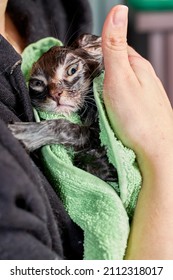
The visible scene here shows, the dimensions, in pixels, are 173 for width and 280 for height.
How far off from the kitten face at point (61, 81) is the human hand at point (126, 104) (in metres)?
0.13

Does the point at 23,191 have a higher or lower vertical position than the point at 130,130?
higher

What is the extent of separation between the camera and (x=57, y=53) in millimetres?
1113

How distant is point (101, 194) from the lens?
890mm

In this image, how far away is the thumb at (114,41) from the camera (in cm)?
97

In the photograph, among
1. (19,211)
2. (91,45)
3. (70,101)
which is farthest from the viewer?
(91,45)

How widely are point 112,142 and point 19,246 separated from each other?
1.03ft

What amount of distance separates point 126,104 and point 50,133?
0.15 m

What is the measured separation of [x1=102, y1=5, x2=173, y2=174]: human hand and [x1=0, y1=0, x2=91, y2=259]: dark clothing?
0.17 m

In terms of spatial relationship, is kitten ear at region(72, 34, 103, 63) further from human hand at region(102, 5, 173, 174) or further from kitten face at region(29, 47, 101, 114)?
human hand at region(102, 5, 173, 174)

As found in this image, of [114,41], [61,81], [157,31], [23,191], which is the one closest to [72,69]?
[61,81]

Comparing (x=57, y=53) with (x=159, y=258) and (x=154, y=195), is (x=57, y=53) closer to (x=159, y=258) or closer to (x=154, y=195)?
(x=154, y=195)

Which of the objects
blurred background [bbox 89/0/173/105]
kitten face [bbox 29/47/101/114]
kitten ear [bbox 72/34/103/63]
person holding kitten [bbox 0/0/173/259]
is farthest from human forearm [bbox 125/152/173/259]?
blurred background [bbox 89/0/173/105]

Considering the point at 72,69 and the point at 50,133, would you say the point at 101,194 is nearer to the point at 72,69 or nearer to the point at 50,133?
the point at 50,133

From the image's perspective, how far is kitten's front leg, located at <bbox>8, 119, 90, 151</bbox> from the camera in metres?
0.94
